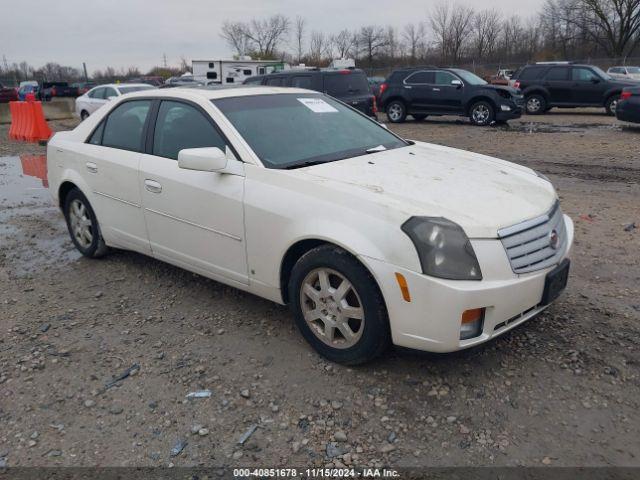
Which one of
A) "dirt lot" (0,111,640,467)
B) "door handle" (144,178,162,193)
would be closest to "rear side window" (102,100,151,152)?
"door handle" (144,178,162,193)

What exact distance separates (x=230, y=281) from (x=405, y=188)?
1.37 meters

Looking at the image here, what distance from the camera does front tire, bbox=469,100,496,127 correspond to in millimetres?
15266

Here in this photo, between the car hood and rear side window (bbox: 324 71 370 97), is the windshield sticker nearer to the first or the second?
the car hood

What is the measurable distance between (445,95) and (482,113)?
49.0 inches

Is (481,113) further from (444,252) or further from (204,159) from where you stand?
(444,252)

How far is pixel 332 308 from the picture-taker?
3158mm

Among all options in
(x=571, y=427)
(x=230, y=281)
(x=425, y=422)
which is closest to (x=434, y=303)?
(x=425, y=422)

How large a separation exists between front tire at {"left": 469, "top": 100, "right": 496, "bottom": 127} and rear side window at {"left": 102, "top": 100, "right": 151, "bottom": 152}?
41.3ft

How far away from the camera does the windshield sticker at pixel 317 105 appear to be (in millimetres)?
4293

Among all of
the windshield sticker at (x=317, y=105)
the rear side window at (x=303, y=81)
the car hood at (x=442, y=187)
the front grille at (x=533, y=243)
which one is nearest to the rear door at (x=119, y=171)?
the windshield sticker at (x=317, y=105)

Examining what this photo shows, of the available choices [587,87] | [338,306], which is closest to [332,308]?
[338,306]

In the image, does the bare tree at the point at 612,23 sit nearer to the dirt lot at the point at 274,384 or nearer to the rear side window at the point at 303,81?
the rear side window at the point at 303,81

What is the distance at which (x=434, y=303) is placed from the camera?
8.97ft

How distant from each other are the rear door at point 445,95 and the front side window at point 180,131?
512 inches
